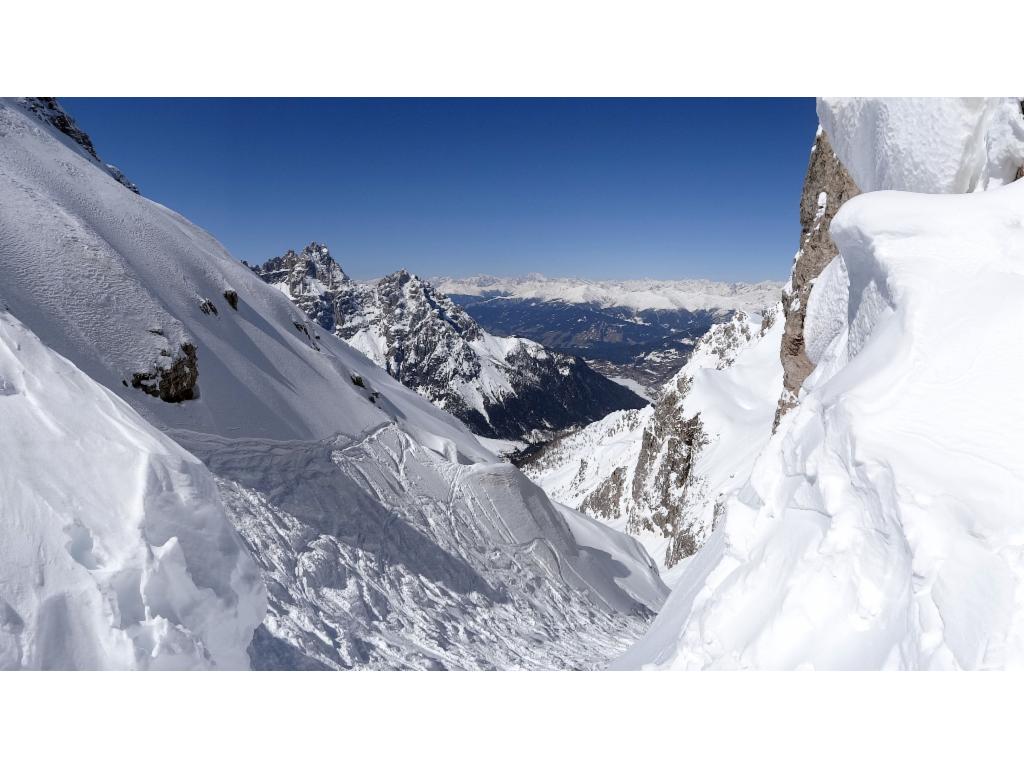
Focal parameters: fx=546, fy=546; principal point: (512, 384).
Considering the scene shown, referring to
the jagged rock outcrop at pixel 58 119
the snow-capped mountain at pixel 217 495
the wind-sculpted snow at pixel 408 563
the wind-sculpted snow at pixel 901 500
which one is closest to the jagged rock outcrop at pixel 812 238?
the snow-capped mountain at pixel 217 495

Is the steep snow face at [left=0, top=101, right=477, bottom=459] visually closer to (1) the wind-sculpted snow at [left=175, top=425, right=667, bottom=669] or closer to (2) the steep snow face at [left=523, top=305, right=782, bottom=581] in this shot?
(1) the wind-sculpted snow at [left=175, top=425, right=667, bottom=669]

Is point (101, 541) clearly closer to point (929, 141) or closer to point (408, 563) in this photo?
point (408, 563)

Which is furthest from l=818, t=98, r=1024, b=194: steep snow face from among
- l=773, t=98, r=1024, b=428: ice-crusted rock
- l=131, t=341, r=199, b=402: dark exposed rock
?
l=131, t=341, r=199, b=402: dark exposed rock

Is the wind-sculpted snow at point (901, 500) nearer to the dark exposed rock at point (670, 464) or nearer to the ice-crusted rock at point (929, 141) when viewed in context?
the ice-crusted rock at point (929, 141)

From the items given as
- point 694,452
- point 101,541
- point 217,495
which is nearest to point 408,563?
point 217,495

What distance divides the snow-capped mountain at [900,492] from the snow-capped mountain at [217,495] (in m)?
5.09

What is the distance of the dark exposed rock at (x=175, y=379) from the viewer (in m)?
12.2

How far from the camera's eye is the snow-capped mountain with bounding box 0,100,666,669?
4988 millimetres

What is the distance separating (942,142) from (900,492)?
904 centimetres

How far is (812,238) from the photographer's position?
28797 millimetres

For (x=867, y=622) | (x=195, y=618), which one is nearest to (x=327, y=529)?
(x=195, y=618)

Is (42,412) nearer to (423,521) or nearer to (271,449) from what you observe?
(271,449)

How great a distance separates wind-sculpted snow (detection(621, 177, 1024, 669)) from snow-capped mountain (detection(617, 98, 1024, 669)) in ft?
0.05

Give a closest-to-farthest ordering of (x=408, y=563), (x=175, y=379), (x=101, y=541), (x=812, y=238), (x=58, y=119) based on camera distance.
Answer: (x=101, y=541) → (x=175, y=379) → (x=408, y=563) → (x=58, y=119) → (x=812, y=238)
